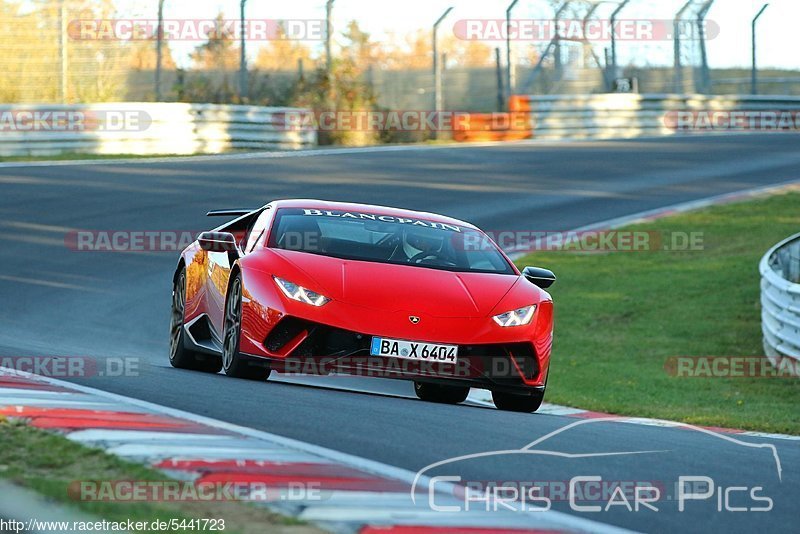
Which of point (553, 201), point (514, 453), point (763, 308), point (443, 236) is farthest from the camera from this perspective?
point (553, 201)

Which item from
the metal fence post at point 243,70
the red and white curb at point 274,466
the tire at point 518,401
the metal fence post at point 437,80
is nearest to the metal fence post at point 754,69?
the metal fence post at point 437,80

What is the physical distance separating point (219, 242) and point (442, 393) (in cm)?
185

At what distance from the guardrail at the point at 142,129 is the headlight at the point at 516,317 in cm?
1709

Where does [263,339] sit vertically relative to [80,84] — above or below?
below

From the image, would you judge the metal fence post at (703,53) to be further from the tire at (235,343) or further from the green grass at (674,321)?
the tire at (235,343)

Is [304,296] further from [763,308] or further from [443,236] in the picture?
[763,308]

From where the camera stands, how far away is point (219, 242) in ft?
28.5

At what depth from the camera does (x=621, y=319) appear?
1505cm

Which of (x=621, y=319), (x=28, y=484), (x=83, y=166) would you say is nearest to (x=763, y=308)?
(x=621, y=319)

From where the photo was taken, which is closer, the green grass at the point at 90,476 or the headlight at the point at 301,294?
the green grass at the point at 90,476

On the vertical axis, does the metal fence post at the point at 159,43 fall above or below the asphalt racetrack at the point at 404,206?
above

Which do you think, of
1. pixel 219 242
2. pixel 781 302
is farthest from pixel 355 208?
pixel 781 302

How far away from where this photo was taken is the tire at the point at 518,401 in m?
8.36

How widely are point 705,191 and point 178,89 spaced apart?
12801 mm
